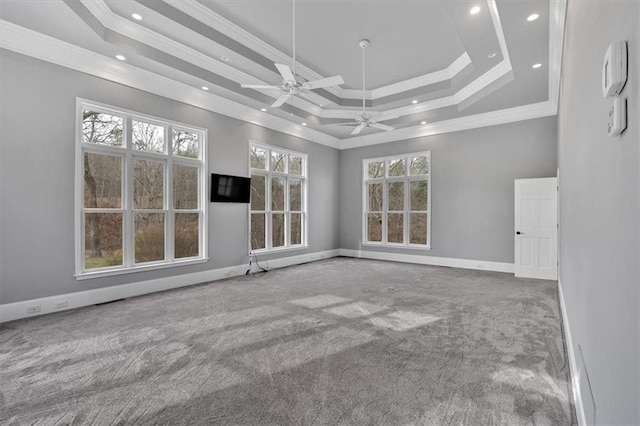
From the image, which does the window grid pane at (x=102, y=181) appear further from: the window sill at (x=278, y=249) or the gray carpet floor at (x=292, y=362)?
the window sill at (x=278, y=249)

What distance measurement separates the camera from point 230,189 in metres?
6.31

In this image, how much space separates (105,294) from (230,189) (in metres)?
2.75

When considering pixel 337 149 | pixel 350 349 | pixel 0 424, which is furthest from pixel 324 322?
pixel 337 149

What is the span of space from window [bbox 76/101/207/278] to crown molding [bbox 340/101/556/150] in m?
4.56

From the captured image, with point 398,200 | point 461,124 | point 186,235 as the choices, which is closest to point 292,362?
point 186,235

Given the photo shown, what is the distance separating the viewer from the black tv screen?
606 cm

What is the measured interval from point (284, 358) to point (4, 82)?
4631mm

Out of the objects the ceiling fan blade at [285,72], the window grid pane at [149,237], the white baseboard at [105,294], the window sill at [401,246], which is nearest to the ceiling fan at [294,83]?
the ceiling fan blade at [285,72]

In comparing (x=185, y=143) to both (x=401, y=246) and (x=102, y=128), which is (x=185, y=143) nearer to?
(x=102, y=128)

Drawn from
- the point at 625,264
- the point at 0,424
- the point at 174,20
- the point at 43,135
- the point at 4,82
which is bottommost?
the point at 0,424

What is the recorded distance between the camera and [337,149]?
934 cm

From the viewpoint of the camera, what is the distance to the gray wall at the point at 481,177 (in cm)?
642

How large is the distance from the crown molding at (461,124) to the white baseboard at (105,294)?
15.4 ft

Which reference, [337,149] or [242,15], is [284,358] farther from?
[337,149]
